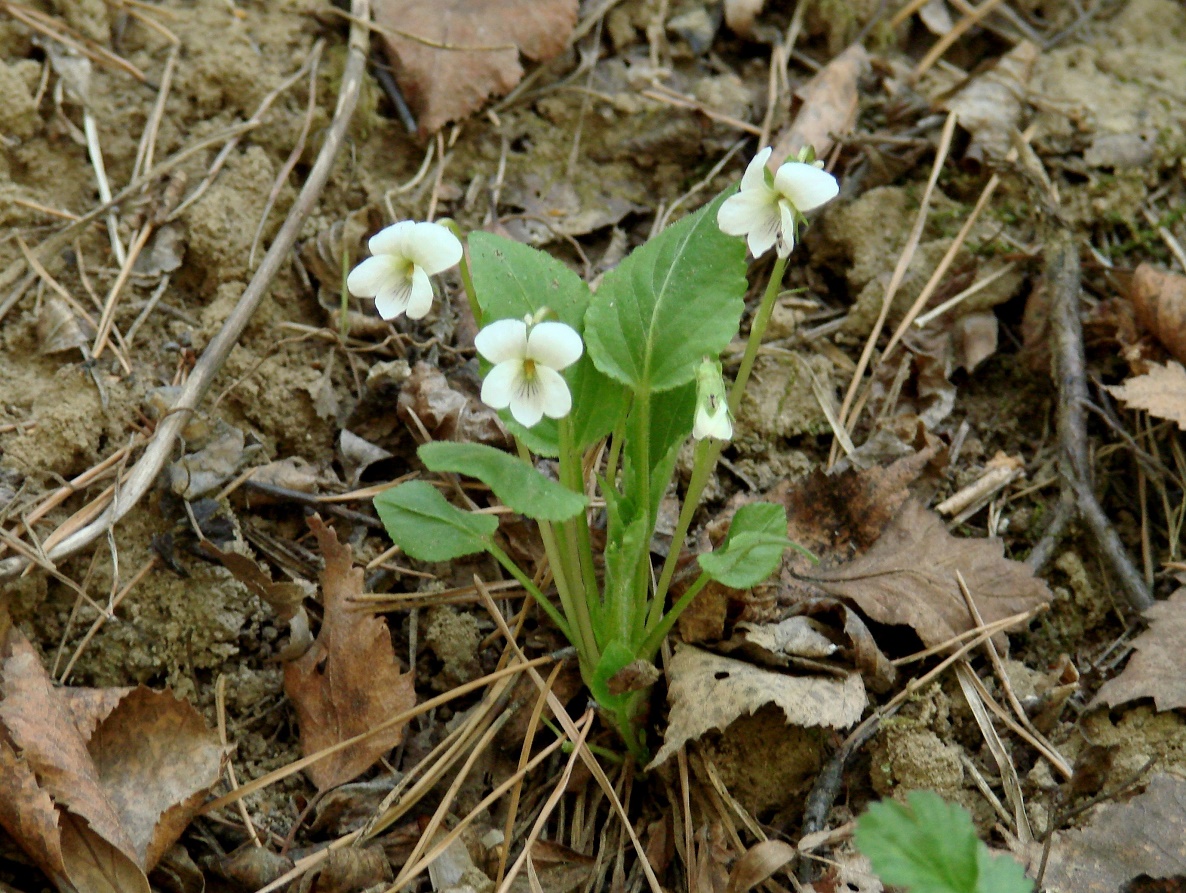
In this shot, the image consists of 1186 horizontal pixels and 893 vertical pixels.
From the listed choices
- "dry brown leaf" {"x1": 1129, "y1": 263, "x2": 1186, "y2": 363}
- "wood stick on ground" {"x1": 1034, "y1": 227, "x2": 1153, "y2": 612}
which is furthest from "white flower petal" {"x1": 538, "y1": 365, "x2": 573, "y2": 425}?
"dry brown leaf" {"x1": 1129, "y1": 263, "x2": 1186, "y2": 363}

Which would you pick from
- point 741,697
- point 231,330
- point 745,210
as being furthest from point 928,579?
point 231,330

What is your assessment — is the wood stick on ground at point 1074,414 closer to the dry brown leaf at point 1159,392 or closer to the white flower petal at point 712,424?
the dry brown leaf at point 1159,392

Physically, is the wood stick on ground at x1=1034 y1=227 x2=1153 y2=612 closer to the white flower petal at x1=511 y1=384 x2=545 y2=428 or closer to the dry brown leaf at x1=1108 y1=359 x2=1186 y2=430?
the dry brown leaf at x1=1108 y1=359 x2=1186 y2=430

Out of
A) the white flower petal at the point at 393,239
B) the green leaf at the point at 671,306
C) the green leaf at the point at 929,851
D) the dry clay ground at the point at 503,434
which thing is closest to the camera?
the green leaf at the point at 929,851

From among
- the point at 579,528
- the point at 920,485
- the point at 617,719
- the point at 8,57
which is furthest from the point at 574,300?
the point at 8,57

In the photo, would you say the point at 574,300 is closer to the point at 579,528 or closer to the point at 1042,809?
the point at 579,528

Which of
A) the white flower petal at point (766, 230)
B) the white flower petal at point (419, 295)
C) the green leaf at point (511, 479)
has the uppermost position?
the white flower petal at point (766, 230)

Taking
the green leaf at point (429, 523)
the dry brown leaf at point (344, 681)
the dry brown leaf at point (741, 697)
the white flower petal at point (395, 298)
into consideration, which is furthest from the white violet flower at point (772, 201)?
the dry brown leaf at point (344, 681)
